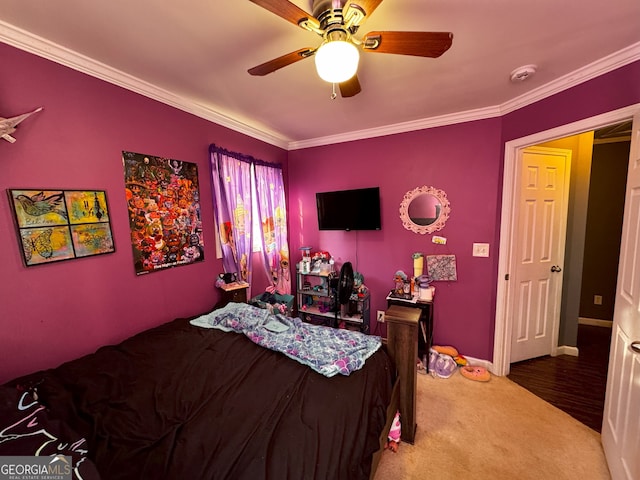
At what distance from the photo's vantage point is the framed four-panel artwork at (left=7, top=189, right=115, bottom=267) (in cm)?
145

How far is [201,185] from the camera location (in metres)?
2.43

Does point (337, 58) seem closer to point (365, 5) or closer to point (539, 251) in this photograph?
point (365, 5)

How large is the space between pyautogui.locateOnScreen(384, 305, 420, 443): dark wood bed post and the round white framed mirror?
1.35 metres

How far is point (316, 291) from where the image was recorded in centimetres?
328

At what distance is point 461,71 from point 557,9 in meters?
0.58

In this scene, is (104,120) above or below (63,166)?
above

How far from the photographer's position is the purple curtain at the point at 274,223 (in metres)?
3.09

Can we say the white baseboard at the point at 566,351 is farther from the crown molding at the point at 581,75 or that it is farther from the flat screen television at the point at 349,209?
the crown molding at the point at 581,75

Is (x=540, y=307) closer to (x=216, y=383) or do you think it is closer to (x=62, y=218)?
(x=216, y=383)

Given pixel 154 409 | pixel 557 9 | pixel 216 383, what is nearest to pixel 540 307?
pixel 557 9

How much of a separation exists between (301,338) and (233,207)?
158cm

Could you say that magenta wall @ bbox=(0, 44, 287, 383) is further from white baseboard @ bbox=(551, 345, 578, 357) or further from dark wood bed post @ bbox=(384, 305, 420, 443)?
white baseboard @ bbox=(551, 345, 578, 357)

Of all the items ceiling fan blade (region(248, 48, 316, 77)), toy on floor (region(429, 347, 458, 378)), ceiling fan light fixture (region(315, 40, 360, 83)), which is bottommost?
toy on floor (region(429, 347, 458, 378))

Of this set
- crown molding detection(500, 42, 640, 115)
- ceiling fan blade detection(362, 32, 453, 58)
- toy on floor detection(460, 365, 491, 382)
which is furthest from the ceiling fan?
toy on floor detection(460, 365, 491, 382)
